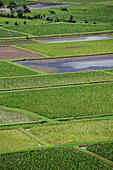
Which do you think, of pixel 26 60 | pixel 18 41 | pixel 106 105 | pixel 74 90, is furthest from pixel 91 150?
pixel 18 41

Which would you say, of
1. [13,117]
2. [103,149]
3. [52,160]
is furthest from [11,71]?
[52,160]

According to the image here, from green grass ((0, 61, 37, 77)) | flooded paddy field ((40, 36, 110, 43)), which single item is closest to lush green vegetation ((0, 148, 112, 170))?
green grass ((0, 61, 37, 77))

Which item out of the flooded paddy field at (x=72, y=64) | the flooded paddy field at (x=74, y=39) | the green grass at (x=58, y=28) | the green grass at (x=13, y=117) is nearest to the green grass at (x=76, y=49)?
the flooded paddy field at (x=72, y=64)

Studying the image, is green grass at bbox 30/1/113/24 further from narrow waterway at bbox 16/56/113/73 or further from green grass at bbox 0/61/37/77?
green grass at bbox 0/61/37/77

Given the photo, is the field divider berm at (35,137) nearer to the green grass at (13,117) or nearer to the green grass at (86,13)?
the green grass at (13,117)

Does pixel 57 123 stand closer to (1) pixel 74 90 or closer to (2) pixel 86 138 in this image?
(2) pixel 86 138

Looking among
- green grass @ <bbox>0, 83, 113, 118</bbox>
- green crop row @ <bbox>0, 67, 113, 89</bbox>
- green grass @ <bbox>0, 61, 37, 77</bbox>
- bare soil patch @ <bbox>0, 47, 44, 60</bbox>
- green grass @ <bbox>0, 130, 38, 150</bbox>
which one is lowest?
green grass @ <bbox>0, 130, 38, 150</bbox>

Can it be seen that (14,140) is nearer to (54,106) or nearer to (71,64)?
(54,106)
